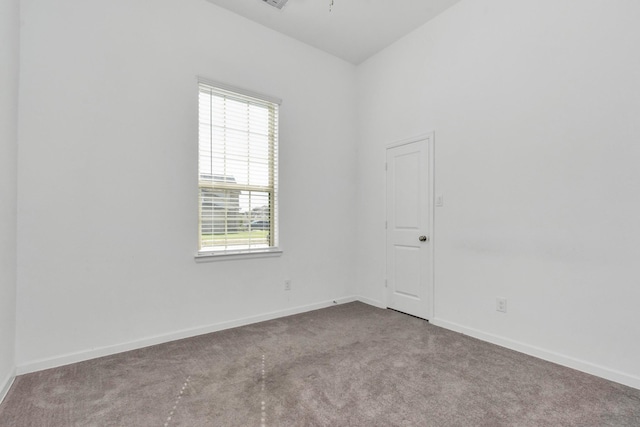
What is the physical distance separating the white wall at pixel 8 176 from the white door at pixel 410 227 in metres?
3.52

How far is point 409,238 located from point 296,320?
162cm

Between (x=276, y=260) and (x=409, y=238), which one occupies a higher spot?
(x=409, y=238)

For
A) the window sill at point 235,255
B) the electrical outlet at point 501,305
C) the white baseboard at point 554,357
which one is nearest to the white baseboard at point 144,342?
the window sill at point 235,255

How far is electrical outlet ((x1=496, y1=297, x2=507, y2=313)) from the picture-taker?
112 inches

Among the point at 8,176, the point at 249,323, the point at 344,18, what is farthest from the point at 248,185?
the point at 344,18

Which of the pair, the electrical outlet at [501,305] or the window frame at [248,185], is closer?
the electrical outlet at [501,305]

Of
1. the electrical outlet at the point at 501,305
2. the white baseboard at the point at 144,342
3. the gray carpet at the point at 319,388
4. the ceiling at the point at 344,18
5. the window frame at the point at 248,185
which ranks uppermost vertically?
the ceiling at the point at 344,18

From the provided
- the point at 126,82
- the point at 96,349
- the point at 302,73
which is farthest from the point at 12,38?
the point at 302,73

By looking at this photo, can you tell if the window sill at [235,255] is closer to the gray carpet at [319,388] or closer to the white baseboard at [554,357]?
the gray carpet at [319,388]

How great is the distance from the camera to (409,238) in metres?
3.74

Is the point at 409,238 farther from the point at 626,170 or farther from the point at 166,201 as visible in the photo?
the point at 166,201

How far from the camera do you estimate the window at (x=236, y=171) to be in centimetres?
323

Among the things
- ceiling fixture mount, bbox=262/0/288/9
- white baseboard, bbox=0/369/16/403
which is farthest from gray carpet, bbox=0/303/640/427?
ceiling fixture mount, bbox=262/0/288/9

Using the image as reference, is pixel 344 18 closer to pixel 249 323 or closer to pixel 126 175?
pixel 126 175
